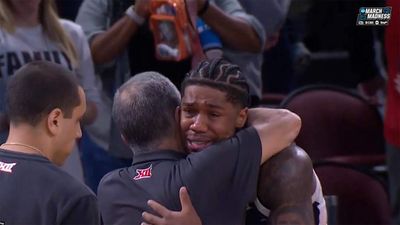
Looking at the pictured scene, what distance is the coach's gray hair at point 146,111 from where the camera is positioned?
143 inches

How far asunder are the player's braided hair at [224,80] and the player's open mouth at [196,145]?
0.17 metres

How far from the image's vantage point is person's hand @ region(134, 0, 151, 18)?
16.5ft

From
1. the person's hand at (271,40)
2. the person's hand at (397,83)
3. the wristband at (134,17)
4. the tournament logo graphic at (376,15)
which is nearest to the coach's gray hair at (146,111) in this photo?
the tournament logo graphic at (376,15)

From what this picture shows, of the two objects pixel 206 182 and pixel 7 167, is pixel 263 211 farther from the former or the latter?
pixel 7 167

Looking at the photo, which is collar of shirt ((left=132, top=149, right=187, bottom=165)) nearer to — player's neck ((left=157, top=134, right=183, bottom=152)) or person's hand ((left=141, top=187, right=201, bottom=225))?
player's neck ((left=157, top=134, right=183, bottom=152))

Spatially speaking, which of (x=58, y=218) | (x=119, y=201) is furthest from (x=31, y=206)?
(x=119, y=201)

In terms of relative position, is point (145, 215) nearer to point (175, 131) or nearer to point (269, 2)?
point (175, 131)

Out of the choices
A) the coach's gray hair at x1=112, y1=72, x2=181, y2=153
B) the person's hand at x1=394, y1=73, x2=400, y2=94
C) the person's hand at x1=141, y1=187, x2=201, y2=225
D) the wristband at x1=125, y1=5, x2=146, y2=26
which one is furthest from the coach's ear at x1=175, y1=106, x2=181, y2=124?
the person's hand at x1=394, y1=73, x2=400, y2=94

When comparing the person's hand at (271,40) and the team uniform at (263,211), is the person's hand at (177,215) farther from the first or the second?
the person's hand at (271,40)

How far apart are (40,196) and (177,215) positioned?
46 centimetres

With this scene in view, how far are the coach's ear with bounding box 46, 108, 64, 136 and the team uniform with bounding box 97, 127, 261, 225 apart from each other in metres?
0.32

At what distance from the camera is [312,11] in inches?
241

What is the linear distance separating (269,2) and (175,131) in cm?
193

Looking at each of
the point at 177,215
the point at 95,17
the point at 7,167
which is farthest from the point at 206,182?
the point at 95,17
